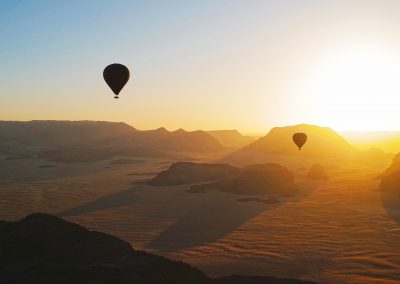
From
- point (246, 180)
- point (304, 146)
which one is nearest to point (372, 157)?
point (304, 146)

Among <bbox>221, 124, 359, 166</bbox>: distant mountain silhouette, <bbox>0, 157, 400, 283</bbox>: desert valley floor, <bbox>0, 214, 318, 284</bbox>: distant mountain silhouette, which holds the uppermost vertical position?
<bbox>221, 124, 359, 166</bbox>: distant mountain silhouette

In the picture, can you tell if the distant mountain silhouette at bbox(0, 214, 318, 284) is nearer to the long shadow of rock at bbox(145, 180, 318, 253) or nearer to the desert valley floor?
the desert valley floor

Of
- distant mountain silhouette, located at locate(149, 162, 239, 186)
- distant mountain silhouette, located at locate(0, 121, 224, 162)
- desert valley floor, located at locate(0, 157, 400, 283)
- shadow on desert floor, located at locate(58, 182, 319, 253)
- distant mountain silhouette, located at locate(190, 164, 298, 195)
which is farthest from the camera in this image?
distant mountain silhouette, located at locate(0, 121, 224, 162)

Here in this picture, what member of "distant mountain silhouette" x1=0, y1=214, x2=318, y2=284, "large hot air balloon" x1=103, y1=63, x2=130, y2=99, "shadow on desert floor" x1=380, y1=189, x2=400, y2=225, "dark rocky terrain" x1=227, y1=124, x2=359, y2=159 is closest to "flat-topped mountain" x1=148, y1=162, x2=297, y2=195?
"shadow on desert floor" x1=380, y1=189, x2=400, y2=225

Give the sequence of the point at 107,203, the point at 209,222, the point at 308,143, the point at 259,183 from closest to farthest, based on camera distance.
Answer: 1. the point at 209,222
2. the point at 107,203
3. the point at 259,183
4. the point at 308,143

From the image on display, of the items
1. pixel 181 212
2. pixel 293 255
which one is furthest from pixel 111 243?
pixel 181 212

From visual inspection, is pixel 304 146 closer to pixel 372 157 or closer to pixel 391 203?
pixel 372 157

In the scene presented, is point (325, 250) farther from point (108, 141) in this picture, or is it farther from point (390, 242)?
point (108, 141)
